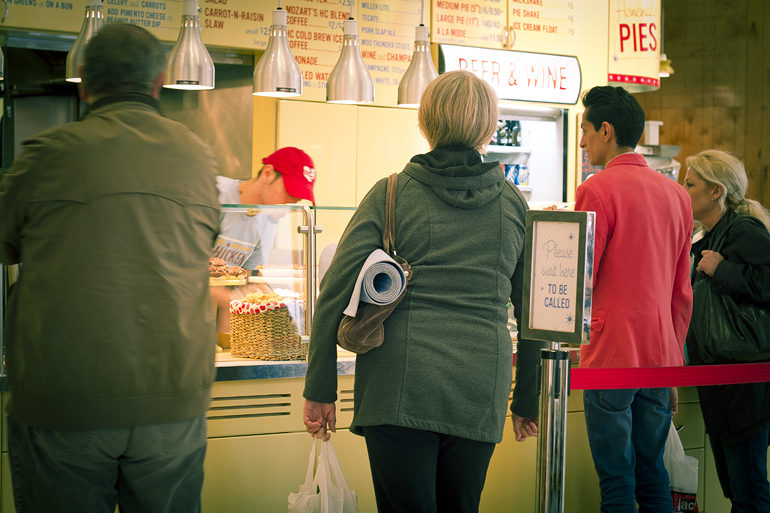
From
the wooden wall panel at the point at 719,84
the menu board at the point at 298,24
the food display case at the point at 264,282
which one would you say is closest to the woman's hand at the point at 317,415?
the food display case at the point at 264,282

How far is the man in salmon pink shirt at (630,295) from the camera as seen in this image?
229cm

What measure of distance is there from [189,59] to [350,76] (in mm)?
696

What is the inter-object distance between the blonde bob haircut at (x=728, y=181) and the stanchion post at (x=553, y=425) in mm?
1646

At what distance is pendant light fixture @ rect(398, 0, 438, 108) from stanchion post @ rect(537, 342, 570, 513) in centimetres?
206

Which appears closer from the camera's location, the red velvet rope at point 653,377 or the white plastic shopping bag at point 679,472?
the red velvet rope at point 653,377

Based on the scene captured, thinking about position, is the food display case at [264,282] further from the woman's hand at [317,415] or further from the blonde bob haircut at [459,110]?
the blonde bob haircut at [459,110]

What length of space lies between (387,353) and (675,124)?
5.98 metres

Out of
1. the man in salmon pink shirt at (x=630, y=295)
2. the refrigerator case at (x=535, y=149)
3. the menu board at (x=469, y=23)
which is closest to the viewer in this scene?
the man in salmon pink shirt at (x=630, y=295)

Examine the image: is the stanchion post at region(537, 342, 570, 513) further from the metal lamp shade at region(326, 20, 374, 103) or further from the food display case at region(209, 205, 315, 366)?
the metal lamp shade at region(326, 20, 374, 103)

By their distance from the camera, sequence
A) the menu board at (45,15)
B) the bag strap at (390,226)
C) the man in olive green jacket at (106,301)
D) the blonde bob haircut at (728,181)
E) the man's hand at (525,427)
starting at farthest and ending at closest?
the menu board at (45,15) < the blonde bob haircut at (728,181) < the man's hand at (525,427) < the bag strap at (390,226) < the man in olive green jacket at (106,301)

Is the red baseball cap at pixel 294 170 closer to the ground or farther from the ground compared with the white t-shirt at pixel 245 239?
farther from the ground

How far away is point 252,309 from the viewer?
8.52 feet

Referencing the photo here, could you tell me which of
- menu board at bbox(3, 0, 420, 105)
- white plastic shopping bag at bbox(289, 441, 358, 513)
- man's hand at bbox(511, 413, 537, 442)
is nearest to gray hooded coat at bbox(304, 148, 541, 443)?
man's hand at bbox(511, 413, 537, 442)

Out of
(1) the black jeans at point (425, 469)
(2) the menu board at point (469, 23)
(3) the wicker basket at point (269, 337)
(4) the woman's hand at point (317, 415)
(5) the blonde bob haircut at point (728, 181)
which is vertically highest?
(2) the menu board at point (469, 23)
